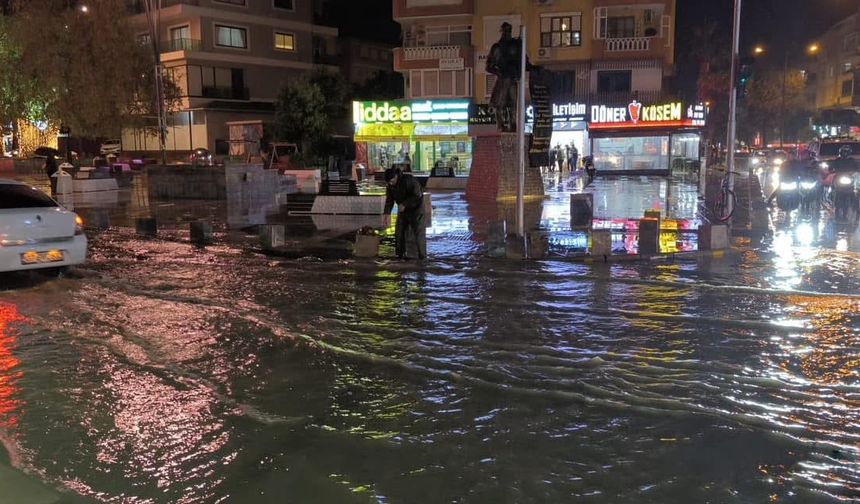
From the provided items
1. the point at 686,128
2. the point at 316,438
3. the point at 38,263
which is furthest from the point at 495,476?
the point at 686,128

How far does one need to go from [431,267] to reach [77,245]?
5.45m

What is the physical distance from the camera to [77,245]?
10.6m

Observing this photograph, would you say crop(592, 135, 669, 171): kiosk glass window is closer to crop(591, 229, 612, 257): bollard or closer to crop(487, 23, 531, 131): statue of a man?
crop(487, 23, 531, 131): statue of a man

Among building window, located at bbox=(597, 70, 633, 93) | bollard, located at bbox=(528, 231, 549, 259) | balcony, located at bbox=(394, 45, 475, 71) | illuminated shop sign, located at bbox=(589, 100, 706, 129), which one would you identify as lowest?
bollard, located at bbox=(528, 231, 549, 259)

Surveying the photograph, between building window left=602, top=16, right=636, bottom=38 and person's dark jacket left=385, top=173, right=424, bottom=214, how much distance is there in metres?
34.5

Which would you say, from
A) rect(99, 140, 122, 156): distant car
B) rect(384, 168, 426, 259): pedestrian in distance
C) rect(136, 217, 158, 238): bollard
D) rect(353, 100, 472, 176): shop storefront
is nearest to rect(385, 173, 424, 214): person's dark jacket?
rect(384, 168, 426, 259): pedestrian in distance

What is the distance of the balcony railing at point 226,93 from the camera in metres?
50.6

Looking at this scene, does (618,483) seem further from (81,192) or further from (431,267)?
(81,192)

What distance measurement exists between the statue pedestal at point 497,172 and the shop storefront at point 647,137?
62.4 ft

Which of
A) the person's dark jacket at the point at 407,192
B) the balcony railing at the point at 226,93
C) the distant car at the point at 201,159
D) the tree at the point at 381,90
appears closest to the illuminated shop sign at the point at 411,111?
the distant car at the point at 201,159

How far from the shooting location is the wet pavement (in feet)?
14.1

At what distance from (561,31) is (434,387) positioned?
132 feet

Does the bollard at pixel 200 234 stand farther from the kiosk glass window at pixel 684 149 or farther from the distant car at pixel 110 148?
the distant car at pixel 110 148

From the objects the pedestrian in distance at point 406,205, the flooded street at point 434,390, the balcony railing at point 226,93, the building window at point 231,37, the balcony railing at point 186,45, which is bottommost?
the flooded street at point 434,390
